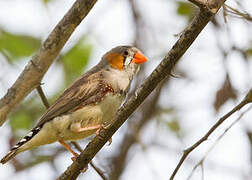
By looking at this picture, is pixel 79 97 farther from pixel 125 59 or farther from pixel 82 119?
pixel 125 59

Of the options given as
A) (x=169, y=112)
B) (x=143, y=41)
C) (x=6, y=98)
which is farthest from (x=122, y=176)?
(x=6, y=98)

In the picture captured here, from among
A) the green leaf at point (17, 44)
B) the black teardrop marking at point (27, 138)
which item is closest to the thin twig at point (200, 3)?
the black teardrop marking at point (27, 138)

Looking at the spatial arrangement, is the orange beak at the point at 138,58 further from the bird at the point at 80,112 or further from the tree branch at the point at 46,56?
the tree branch at the point at 46,56

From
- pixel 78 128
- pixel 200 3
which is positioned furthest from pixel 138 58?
pixel 200 3

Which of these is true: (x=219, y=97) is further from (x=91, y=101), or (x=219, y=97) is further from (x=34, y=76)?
(x=34, y=76)

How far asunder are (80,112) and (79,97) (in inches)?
7.5

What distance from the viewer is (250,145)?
506 centimetres

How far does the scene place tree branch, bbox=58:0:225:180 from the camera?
3223 millimetres

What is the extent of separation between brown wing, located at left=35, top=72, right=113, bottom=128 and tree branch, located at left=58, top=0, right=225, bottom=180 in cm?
104

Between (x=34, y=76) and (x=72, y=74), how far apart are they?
2.58 m

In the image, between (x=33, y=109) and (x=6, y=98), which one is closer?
(x=6, y=98)

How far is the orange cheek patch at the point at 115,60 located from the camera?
5637 mm

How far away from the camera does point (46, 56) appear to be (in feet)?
→ 13.9

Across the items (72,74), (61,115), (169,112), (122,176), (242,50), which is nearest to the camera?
(61,115)
